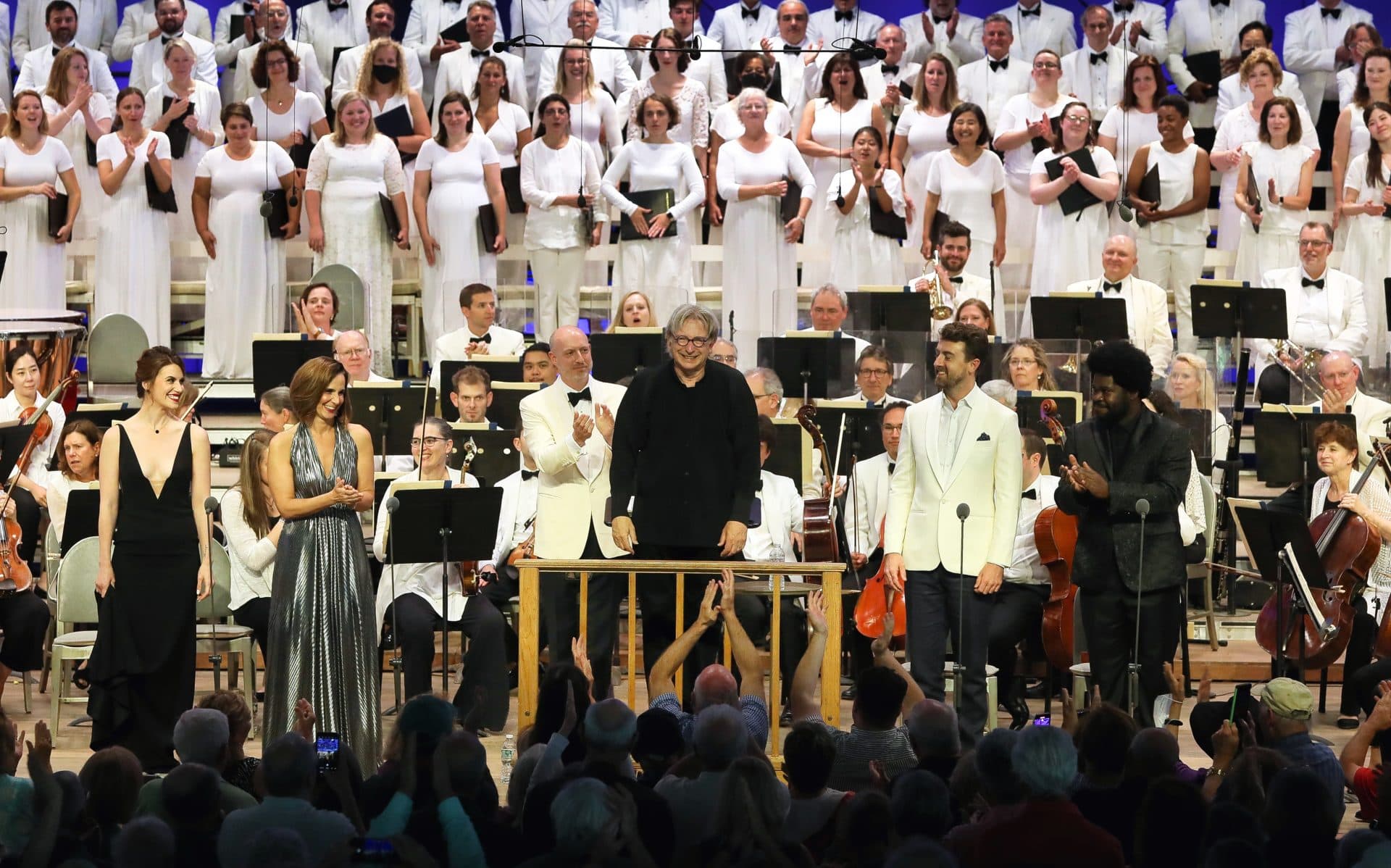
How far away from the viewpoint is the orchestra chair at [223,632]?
6777 mm

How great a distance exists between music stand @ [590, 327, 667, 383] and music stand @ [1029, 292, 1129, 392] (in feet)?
6.08

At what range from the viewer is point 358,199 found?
1014 centimetres

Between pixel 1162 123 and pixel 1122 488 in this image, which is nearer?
pixel 1122 488

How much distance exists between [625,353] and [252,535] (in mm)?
1860

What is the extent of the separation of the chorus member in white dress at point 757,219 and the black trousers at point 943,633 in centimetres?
415

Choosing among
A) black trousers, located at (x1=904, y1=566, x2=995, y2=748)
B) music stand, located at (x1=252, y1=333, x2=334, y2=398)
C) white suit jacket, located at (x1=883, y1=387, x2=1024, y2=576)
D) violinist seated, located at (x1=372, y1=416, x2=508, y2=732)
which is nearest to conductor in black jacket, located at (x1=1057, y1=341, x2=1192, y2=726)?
white suit jacket, located at (x1=883, y1=387, x2=1024, y2=576)

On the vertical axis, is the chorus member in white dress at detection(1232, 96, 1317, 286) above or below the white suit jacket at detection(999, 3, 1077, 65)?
below

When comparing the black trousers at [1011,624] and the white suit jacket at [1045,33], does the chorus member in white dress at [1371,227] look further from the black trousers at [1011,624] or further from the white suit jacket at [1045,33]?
the black trousers at [1011,624]

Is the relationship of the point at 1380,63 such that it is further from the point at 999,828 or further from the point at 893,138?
the point at 999,828

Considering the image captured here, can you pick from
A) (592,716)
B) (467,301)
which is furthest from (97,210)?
(592,716)

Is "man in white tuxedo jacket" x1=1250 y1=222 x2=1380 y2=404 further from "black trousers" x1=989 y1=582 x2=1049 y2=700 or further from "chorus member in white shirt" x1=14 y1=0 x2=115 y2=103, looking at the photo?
"chorus member in white shirt" x1=14 y1=0 x2=115 y2=103

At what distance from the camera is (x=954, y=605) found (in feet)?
19.7

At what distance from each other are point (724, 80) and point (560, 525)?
202 inches

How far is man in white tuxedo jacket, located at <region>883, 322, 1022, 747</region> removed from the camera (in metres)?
5.90
